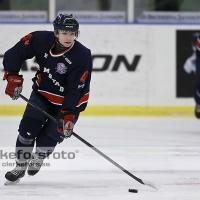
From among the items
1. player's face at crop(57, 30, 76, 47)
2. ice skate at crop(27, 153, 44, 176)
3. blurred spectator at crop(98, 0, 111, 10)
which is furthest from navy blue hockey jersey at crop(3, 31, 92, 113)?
blurred spectator at crop(98, 0, 111, 10)

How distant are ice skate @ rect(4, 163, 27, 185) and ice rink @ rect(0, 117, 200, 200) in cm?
4

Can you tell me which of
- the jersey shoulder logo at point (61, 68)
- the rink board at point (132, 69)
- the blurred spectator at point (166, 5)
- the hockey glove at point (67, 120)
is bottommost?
the rink board at point (132, 69)

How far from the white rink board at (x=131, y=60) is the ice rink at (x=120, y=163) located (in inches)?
21.4

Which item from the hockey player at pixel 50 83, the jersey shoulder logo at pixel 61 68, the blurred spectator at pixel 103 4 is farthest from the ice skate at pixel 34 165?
the blurred spectator at pixel 103 4

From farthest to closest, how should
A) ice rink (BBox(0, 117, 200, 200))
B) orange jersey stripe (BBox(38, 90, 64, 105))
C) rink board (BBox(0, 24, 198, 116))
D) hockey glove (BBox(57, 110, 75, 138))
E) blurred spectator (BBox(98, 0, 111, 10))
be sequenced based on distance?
blurred spectator (BBox(98, 0, 111, 10)) < rink board (BBox(0, 24, 198, 116)) < orange jersey stripe (BBox(38, 90, 64, 105)) < hockey glove (BBox(57, 110, 75, 138)) < ice rink (BBox(0, 117, 200, 200))

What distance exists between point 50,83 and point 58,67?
15 centimetres

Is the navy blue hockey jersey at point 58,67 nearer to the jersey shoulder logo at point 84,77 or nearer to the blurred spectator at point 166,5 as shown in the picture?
the jersey shoulder logo at point 84,77

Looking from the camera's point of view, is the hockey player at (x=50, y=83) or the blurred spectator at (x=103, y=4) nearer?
the hockey player at (x=50, y=83)

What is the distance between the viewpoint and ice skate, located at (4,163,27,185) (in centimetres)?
485

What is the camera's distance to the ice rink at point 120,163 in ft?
15.2

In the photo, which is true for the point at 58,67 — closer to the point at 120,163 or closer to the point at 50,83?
the point at 50,83

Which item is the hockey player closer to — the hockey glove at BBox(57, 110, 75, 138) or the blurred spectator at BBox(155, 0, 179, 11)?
the hockey glove at BBox(57, 110, 75, 138)

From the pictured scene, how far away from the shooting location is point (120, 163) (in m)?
5.98

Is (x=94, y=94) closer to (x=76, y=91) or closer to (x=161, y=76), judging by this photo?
(x=161, y=76)
